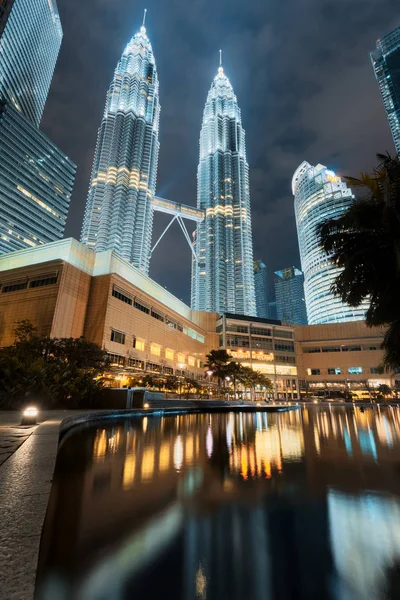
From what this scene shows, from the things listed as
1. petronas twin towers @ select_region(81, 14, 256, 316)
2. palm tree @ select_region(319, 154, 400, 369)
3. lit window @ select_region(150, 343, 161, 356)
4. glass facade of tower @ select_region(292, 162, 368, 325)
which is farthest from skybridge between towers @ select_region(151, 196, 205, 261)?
palm tree @ select_region(319, 154, 400, 369)

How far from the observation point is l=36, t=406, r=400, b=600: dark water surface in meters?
2.85

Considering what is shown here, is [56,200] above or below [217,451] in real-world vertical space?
above

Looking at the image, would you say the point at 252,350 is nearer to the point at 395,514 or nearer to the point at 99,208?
the point at 99,208

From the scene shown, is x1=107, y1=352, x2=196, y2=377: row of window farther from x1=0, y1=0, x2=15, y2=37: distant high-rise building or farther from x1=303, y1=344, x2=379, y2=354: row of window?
x1=303, y1=344, x2=379, y2=354: row of window

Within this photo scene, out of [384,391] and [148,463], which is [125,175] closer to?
[384,391]

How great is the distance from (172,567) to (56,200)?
529ft

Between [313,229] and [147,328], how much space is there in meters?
135

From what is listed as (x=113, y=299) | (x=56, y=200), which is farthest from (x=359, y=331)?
(x=56, y=200)

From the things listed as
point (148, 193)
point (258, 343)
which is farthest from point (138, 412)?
point (148, 193)

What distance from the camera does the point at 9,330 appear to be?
177ft

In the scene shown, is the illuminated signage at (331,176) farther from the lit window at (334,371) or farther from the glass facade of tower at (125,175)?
the lit window at (334,371)

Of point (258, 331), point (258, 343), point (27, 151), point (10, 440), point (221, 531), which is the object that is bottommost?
point (221, 531)

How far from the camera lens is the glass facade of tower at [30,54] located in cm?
13375

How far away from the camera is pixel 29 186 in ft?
422
